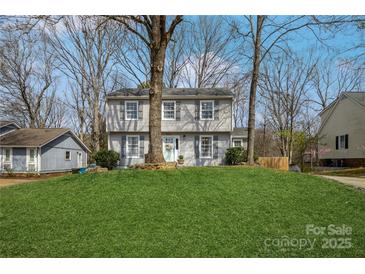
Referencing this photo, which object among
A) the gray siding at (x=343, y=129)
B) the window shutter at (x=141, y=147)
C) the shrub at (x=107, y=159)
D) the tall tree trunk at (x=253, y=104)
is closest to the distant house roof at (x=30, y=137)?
the shrub at (x=107, y=159)

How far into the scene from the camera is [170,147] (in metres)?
15.6

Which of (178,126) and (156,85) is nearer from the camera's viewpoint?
(156,85)

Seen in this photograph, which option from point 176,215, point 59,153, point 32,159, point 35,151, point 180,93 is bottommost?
point 176,215

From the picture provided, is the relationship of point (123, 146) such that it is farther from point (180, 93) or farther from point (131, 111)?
point (180, 93)

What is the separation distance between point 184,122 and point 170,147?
1.39 m

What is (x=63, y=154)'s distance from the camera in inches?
774

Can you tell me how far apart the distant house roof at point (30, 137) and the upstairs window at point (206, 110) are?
28.6ft

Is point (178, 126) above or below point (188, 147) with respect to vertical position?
above

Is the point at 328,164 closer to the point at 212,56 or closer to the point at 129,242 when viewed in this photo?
the point at 212,56

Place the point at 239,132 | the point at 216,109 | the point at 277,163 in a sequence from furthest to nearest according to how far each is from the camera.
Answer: the point at 239,132, the point at 216,109, the point at 277,163

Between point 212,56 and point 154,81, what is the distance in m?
13.1

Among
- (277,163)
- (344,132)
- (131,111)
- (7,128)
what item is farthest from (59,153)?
(344,132)

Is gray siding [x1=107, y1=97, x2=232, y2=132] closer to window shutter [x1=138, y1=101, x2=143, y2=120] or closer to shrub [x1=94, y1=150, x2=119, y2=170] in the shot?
window shutter [x1=138, y1=101, x2=143, y2=120]

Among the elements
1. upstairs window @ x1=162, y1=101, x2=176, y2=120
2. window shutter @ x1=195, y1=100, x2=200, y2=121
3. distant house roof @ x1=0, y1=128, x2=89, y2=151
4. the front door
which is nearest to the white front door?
distant house roof @ x1=0, y1=128, x2=89, y2=151
